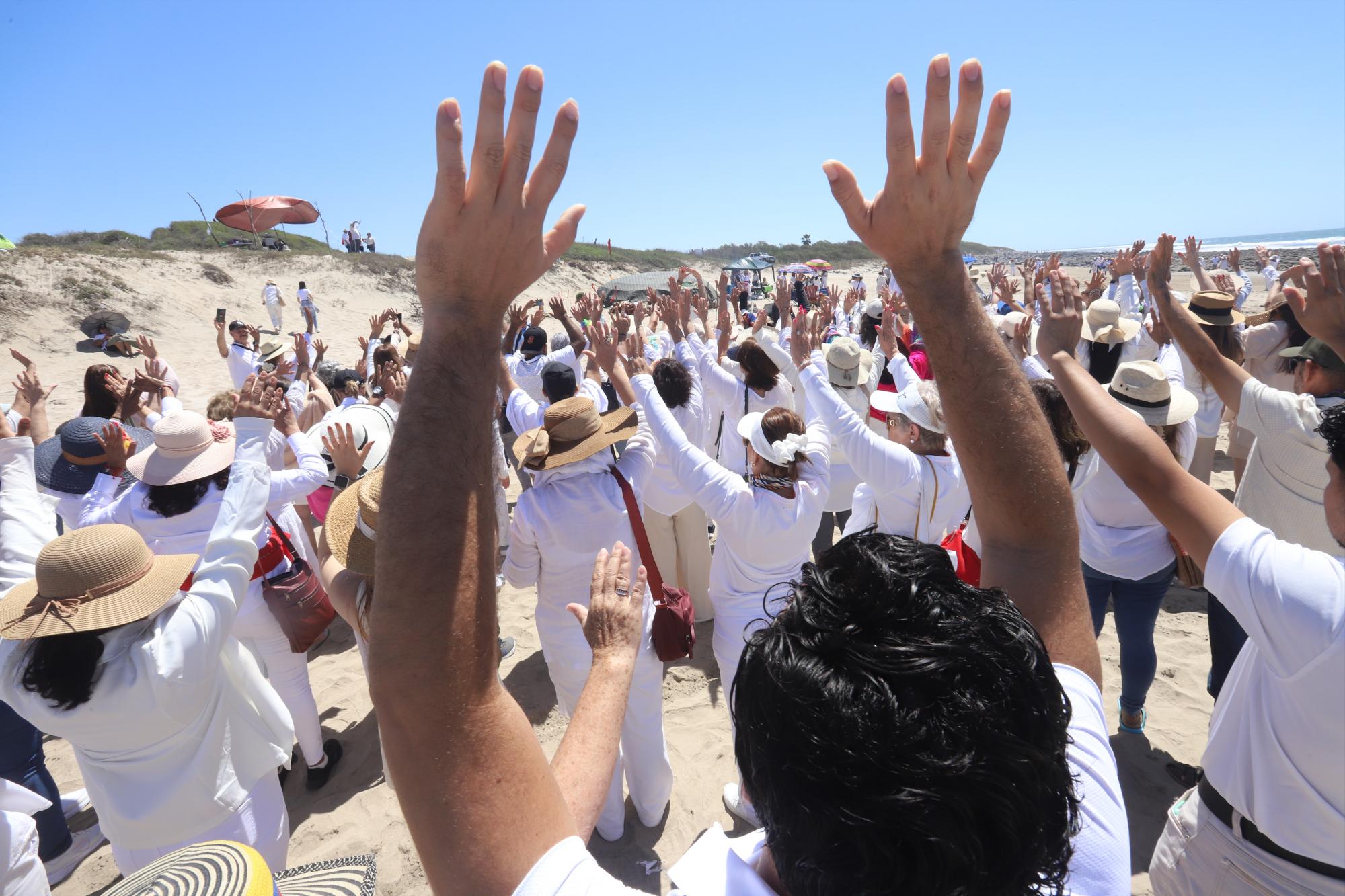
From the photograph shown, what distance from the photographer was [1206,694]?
13.2 ft

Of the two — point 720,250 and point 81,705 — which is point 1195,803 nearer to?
point 81,705

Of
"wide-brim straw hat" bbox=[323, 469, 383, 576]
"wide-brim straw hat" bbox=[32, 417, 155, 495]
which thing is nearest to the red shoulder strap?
"wide-brim straw hat" bbox=[323, 469, 383, 576]

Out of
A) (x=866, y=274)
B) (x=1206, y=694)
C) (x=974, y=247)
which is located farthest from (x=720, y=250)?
(x=1206, y=694)

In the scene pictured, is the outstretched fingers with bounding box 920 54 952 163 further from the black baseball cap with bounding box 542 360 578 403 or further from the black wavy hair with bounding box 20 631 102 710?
the black baseball cap with bounding box 542 360 578 403

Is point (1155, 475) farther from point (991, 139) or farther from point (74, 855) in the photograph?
point (74, 855)

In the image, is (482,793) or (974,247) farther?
(974,247)

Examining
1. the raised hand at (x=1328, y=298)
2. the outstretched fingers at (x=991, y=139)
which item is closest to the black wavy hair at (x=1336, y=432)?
the raised hand at (x=1328, y=298)

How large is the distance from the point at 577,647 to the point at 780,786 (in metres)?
2.60

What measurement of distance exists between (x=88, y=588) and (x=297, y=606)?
4.35 feet

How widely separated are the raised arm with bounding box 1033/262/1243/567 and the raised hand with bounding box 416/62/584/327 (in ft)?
3.31

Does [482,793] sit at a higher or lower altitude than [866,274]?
lower

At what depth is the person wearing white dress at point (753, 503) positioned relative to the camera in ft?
9.86

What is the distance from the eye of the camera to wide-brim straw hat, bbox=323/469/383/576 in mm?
2213

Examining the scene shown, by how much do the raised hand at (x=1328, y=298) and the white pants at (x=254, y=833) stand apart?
162 inches
